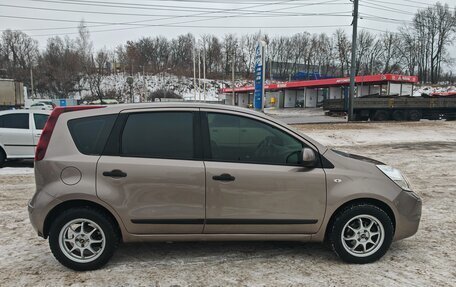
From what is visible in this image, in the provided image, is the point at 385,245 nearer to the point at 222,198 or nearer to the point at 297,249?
the point at 297,249

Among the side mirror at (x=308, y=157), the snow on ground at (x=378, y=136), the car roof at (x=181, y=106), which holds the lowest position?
the snow on ground at (x=378, y=136)

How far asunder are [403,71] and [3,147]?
325ft

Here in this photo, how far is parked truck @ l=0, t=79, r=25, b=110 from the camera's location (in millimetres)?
28672

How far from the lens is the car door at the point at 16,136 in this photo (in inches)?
390

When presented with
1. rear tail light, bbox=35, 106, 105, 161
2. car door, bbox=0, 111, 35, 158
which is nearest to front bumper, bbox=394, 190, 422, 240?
rear tail light, bbox=35, 106, 105, 161

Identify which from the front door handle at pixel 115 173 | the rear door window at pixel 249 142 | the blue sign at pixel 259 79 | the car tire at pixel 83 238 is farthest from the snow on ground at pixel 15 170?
the blue sign at pixel 259 79

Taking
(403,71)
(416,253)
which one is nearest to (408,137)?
(416,253)

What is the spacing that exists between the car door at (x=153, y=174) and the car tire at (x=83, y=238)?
0.65 ft

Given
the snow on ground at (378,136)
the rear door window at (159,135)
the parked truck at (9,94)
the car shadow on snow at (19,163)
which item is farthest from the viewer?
the parked truck at (9,94)

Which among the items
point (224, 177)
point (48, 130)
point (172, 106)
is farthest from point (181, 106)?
point (48, 130)

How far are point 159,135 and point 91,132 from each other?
0.69 meters

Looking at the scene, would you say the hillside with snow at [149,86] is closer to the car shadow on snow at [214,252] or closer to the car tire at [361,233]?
the car shadow on snow at [214,252]

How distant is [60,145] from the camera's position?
376cm

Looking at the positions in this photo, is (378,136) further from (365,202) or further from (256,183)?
(256,183)
